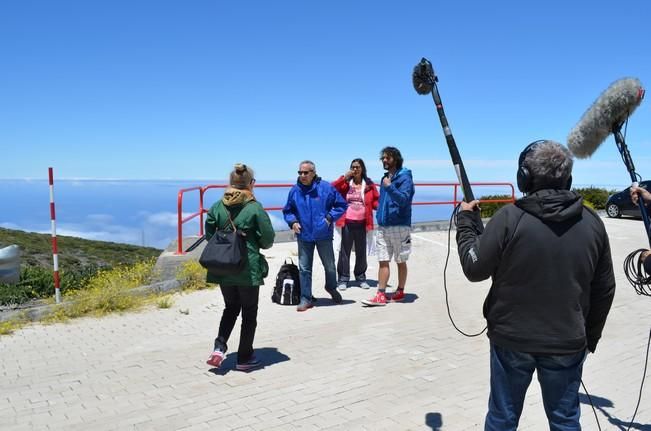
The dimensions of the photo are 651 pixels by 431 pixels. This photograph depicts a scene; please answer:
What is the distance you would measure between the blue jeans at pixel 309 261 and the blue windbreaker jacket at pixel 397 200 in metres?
0.80

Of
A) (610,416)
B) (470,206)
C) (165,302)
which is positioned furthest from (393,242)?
(470,206)

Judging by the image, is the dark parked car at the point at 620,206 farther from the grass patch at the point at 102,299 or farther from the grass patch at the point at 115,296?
the grass patch at the point at 102,299

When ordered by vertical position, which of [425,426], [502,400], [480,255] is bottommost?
[425,426]

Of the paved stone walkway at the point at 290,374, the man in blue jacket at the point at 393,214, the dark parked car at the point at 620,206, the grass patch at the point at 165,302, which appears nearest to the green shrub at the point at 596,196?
the dark parked car at the point at 620,206

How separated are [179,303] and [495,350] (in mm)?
5434

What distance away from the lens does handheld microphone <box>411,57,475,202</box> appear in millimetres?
2824

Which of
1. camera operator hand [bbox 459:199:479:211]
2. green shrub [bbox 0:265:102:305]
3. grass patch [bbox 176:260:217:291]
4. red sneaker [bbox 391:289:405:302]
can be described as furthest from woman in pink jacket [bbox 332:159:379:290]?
camera operator hand [bbox 459:199:479:211]

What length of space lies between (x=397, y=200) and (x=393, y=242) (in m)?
0.58

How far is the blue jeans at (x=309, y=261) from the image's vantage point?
22.6ft

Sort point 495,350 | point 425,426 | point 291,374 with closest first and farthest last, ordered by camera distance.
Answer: point 495,350 → point 425,426 → point 291,374

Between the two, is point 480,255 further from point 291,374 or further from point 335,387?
point 291,374

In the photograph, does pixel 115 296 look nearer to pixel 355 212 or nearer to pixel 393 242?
pixel 355 212

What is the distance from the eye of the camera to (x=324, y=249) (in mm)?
6988

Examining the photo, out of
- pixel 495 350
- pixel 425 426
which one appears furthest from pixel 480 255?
pixel 425 426
